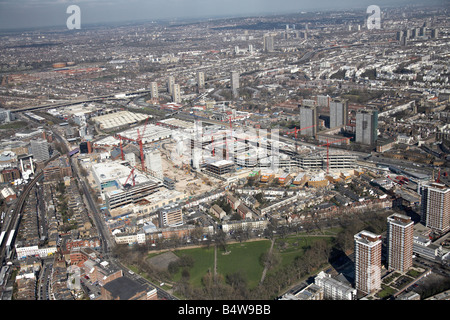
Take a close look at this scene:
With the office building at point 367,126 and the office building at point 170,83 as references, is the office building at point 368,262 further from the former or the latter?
the office building at point 170,83

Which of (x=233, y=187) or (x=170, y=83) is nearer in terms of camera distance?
(x=233, y=187)

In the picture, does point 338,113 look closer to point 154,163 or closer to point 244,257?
point 154,163

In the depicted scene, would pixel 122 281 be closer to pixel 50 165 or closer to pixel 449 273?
pixel 449 273

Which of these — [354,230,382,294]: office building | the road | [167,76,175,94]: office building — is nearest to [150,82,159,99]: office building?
[167,76,175,94]: office building

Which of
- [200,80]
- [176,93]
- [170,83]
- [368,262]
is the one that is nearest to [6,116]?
[176,93]

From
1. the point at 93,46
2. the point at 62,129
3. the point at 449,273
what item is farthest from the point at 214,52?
the point at 449,273

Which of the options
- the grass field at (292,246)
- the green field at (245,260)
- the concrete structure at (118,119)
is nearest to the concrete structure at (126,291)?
the green field at (245,260)

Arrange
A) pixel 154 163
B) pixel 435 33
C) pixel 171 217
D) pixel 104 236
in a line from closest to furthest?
pixel 104 236
pixel 171 217
pixel 154 163
pixel 435 33
